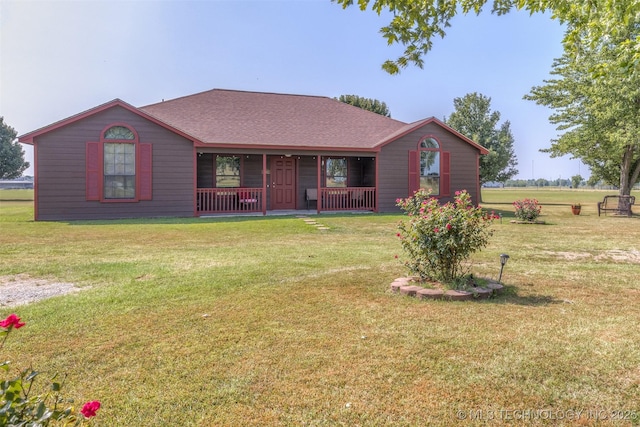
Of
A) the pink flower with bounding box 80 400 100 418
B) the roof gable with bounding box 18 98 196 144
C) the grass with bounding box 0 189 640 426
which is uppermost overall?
the roof gable with bounding box 18 98 196 144

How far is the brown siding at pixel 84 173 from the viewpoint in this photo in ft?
42.8

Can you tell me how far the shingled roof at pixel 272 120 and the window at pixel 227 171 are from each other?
1.17 metres

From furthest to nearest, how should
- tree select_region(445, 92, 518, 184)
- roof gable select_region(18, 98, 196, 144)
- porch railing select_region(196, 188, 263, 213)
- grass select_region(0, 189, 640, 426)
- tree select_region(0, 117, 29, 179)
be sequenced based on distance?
tree select_region(0, 117, 29, 179)
tree select_region(445, 92, 518, 184)
porch railing select_region(196, 188, 263, 213)
roof gable select_region(18, 98, 196, 144)
grass select_region(0, 189, 640, 426)

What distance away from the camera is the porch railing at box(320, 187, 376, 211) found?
16703 millimetres

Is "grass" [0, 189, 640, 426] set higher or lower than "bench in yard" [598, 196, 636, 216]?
lower

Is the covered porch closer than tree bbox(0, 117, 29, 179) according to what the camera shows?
Yes

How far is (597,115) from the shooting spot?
57.0 feet

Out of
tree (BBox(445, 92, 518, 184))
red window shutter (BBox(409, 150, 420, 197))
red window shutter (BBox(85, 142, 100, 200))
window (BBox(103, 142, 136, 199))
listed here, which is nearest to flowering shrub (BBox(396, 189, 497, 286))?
window (BBox(103, 142, 136, 199))

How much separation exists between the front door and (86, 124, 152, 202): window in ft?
16.7

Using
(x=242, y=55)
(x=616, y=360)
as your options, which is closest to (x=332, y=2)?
(x=616, y=360)

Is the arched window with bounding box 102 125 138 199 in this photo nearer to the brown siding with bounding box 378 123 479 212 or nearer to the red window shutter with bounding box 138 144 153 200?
the red window shutter with bounding box 138 144 153 200

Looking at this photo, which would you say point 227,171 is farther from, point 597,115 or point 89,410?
point 597,115

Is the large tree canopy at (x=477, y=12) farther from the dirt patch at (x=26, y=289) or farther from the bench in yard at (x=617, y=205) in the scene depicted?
the bench in yard at (x=617, y=205)

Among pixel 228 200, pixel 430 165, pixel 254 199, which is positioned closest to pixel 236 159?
pixel 228 200
